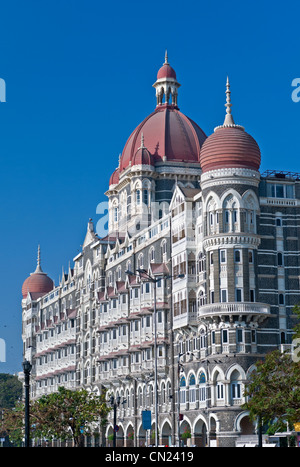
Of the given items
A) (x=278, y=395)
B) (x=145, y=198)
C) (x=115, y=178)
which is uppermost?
(x=115, y=178)

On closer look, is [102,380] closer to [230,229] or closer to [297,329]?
[230,229]

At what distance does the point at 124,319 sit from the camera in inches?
3622

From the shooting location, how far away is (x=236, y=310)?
71812 mm

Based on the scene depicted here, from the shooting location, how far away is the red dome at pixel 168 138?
10219cm

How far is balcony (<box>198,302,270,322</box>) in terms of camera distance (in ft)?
236

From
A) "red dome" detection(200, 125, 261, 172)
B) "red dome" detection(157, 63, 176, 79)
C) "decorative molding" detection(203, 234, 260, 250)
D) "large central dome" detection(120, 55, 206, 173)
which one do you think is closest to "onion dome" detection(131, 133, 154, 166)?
"large central dome" detection(120, 55, 206, 173)

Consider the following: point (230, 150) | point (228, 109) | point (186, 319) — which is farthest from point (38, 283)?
point (230, 150)

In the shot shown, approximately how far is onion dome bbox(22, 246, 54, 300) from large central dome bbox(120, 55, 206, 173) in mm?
39209

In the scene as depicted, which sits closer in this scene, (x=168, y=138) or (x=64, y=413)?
(x=64, y=413)

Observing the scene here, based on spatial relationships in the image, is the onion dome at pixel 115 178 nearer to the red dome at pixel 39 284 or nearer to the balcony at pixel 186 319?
the red dome at pixel 39 284

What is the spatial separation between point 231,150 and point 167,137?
97.6 ft

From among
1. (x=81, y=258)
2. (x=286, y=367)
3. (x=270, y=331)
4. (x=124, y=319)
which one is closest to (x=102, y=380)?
(x=124, y=319)

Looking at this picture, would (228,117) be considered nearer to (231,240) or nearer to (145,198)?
(231,240)

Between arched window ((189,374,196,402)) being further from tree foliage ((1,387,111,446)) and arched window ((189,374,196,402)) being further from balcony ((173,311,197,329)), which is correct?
tree foliage ((1,387,111,446))
